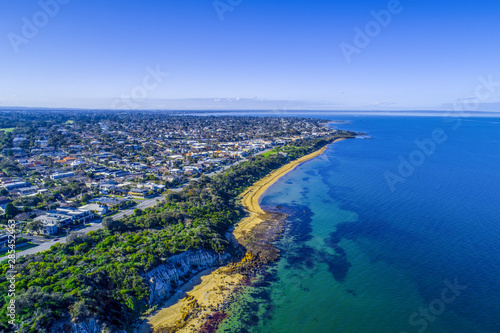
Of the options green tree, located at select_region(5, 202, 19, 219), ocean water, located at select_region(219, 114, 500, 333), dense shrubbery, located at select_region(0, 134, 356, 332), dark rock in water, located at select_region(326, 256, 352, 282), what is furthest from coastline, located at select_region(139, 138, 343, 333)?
green tree, located at select_region(5, 202, 19, 219)

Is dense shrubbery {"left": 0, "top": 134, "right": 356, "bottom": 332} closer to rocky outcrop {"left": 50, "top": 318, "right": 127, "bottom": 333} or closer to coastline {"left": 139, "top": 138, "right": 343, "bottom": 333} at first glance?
rocky outcrop {"left": 50, "top": 318, "right": 127, "bottom": 333}

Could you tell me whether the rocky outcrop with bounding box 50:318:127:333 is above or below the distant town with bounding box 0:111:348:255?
above

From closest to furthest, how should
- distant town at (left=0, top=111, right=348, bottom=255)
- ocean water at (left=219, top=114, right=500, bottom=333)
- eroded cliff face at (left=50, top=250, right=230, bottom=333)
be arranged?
eroded cliff face at (left=50, top=250, right=230, bottom=333) → ocean water at (left=219, top=114, right=500, bottom=333) → distant town at (left=0, top=111, right=348, bottom=255)

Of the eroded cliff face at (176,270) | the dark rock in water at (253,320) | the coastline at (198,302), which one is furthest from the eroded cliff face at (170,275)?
the dark rock in water at (253,320)

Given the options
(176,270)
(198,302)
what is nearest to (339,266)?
(198,302)

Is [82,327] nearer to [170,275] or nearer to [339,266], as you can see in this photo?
[170,275]

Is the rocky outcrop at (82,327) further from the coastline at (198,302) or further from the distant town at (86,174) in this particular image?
the distant town at (86,174)

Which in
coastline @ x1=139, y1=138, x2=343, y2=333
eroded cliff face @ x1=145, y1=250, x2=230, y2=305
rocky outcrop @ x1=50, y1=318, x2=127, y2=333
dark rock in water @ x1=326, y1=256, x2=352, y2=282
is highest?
rocky outcrop @ x1=50, y1=318, x2=127, y2=333
